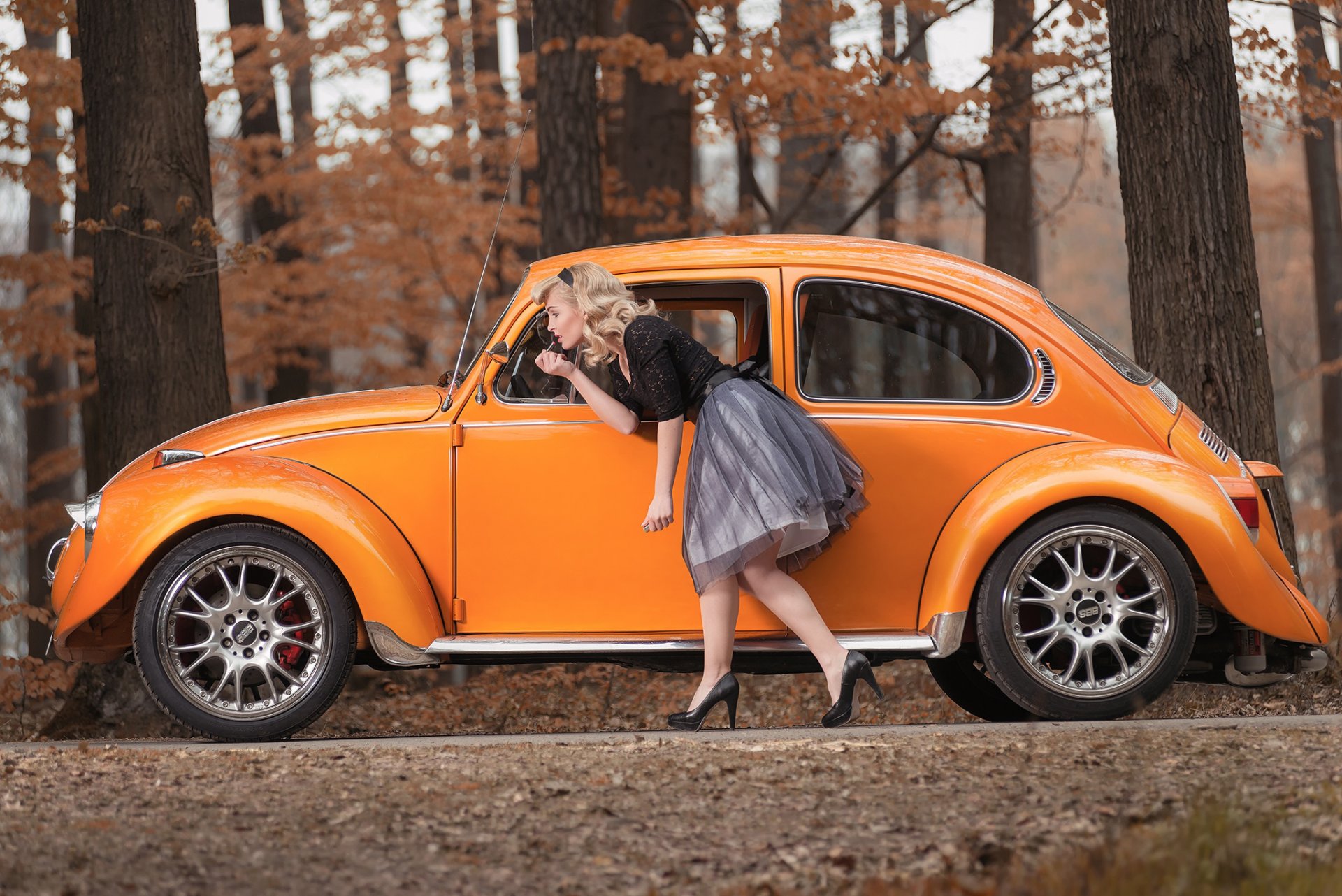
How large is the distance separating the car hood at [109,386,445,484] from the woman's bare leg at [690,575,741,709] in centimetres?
138

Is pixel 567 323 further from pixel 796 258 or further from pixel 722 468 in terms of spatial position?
pixel 796 258

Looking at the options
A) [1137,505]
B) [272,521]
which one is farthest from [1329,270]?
[272,521]

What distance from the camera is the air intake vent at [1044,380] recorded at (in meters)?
5.76

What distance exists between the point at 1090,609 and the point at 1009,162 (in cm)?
870

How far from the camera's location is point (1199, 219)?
288 inches

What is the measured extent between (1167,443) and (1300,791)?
183 centimetres

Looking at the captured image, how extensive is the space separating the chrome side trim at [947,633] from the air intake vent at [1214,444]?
1264 millimetres

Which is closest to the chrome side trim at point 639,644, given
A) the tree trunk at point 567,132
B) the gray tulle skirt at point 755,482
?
the gray tulle skirt at point 755,482

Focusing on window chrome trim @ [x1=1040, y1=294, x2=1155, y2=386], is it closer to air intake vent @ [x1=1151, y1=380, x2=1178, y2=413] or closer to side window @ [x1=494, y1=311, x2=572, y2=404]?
air intake vent @ [x1=1151, y1=380, x2=1178, y2=413]

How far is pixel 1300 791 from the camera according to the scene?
4.27m

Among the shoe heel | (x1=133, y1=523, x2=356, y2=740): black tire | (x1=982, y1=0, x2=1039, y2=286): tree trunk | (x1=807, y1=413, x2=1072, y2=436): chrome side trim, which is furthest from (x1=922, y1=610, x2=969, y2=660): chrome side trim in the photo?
(x1=982, y1=0, x2=1039, y2=286): tree trunk

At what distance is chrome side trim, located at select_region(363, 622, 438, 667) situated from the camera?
18.2 feet

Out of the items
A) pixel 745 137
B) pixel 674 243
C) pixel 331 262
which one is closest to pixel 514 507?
pixel 674 243

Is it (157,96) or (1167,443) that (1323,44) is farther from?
(157,96)
